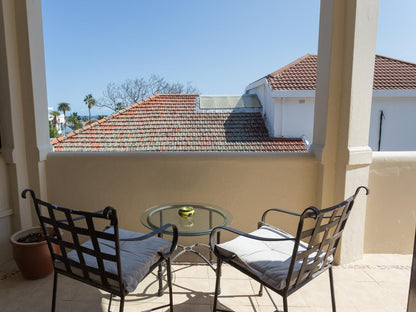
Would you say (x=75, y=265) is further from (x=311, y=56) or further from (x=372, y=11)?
(x=311, y=56)

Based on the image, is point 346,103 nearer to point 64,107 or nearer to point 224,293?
point 224,293

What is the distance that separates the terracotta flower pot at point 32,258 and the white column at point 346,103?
2244mm

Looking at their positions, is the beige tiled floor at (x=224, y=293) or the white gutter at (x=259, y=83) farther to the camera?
the white gutter at (x=259, y=83)

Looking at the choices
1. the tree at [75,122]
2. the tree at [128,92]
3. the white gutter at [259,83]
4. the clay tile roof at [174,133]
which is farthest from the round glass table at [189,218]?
the tree at [75,122]

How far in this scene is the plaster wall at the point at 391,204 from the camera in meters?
2.39

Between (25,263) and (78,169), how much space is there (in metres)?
0.81

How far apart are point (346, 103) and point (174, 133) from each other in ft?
18.4

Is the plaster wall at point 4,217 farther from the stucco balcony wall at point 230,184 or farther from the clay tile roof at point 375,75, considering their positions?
the clay tile roof at point 375,75

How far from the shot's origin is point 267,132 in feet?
25.5

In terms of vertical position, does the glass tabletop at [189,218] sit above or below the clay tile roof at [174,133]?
below

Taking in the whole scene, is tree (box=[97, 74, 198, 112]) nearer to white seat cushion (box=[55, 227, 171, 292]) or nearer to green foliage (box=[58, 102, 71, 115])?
green foliage (box=[58, 102, 71, 115])

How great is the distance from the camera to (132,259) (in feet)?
4.80

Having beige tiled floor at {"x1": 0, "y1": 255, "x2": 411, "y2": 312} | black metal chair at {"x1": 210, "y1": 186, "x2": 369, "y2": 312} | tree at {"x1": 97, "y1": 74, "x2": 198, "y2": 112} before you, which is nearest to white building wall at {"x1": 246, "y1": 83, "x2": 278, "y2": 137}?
beige tiled floor at {"x1": 0, "y1": 255, "x2": 411, "y2": 312}

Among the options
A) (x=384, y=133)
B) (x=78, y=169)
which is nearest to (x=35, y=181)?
(x=78, y=169)
